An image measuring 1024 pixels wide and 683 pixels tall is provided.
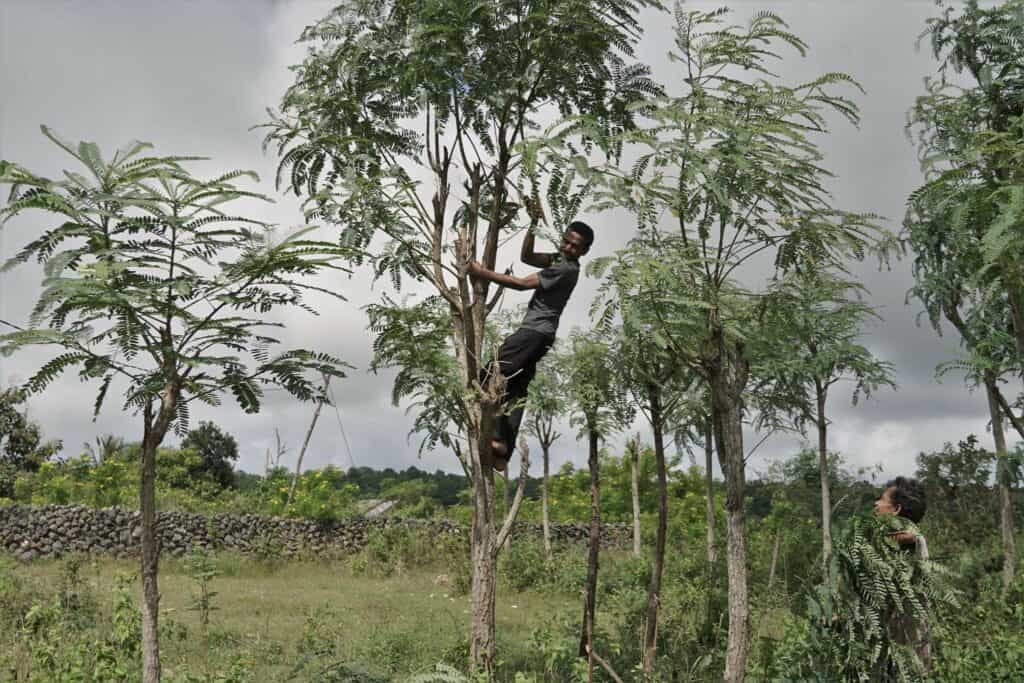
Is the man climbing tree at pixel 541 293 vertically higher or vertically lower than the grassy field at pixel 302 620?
higher

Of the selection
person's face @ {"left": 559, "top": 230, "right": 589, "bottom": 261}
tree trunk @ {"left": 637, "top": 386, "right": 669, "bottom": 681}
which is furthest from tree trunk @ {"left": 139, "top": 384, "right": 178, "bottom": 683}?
tree trunk @ {"left": 637, "top": 386, "right": 669, "bottom": 681}

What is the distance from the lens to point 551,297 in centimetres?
585

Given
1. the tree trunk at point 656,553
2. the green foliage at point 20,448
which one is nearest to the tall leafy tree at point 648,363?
the tree trunk at point 656,553

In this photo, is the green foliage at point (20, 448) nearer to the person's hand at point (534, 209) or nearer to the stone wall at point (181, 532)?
the stone wall at point (181, 532)

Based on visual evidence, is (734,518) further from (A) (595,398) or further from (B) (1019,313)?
(B) (1019,313)

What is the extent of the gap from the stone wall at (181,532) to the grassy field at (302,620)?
0.87 meters

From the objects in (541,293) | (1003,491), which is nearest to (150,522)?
(541,293)

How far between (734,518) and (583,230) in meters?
2.29

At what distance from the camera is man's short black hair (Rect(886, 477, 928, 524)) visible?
226 inches

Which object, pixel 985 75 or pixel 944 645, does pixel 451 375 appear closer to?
pixel 944 645

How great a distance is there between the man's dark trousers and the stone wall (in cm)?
1117

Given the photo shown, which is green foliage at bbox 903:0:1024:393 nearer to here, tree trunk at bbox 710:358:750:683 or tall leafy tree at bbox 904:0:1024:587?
tall leafy tree at bbox 904:0:1024:587

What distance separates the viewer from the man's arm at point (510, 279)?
18.6 feet

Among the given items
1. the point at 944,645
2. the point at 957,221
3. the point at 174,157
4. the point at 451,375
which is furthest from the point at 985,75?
the point at 174,157
